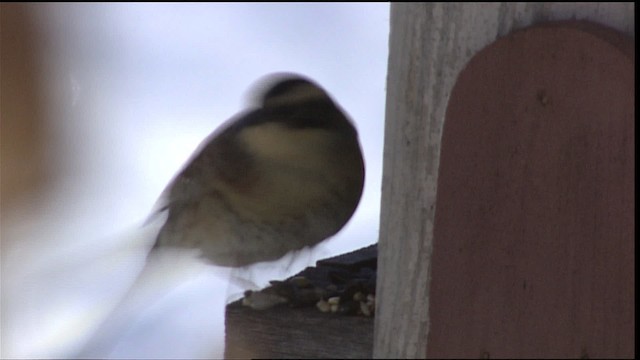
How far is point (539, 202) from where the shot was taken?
57.4 inches

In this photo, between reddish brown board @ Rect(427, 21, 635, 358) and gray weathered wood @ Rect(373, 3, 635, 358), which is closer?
reddish brown board @ Rect(427, 21, 635, 358)

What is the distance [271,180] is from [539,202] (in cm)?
90

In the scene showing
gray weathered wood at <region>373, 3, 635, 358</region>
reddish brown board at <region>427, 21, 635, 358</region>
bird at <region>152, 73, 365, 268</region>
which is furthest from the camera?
bird at <region>152, 73, 365, 268</region>

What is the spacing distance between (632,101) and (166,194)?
1.27m

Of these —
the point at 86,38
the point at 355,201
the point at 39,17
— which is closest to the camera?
the point at 39,17

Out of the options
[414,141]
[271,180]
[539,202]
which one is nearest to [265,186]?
[271,180]

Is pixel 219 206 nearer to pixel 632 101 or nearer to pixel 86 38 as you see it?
pixel 86 38

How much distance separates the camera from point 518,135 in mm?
1464

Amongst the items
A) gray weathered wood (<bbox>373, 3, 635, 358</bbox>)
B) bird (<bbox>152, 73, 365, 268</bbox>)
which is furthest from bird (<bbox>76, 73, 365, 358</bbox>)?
gray weathered wood (<bbox>373, 3, 635, 358</bbox>)

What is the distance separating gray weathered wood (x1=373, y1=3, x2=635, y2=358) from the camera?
5.00 ft

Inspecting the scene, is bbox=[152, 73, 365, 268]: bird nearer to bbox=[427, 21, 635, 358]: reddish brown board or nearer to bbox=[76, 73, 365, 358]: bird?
bbox=[76, 73, 365, 358]: bird

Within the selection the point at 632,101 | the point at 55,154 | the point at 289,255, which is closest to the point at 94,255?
the point at 289,255

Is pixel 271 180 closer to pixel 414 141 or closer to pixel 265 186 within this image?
pixel 265 186

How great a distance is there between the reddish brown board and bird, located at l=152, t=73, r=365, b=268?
2.66ft
